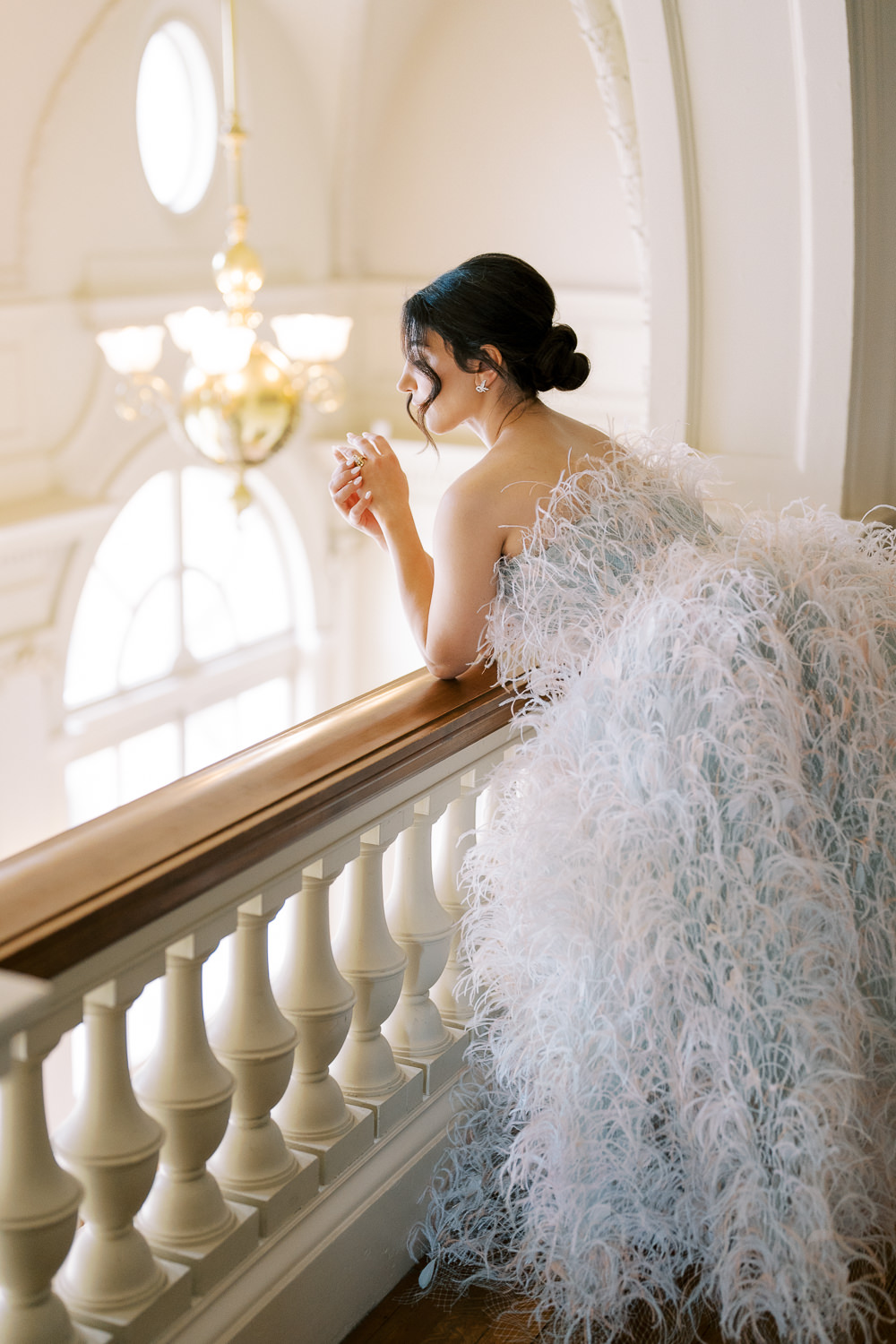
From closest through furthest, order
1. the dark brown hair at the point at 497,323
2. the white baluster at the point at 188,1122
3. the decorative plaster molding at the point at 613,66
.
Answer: the white baluster at the point at 188,1122, the dark brown hair at the point at 497,323, the decorative plaster molding at the point at 613,66

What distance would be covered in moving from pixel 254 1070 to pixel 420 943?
Answer: 1.23 ft

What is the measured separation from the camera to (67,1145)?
123cm

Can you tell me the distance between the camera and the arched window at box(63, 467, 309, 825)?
651 centimetres

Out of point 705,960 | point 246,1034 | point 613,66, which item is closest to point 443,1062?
point 246,1034

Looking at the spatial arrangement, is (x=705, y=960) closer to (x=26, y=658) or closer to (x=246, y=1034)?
(x=246, y=1034)

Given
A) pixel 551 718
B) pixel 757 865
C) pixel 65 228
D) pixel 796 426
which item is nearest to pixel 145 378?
pixel 65 228

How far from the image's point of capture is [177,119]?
645cm

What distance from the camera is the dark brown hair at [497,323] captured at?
2.00 m

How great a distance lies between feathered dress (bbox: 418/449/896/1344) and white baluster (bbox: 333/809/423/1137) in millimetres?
129

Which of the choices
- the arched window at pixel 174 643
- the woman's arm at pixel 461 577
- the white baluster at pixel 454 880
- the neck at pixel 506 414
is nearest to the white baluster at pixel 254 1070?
the white baluster at pixel 454 880

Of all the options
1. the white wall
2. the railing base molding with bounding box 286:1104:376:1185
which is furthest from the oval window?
the railing base molding with bounding box 286:1104:376:1185

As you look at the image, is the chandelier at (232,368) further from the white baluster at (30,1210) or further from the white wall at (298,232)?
the white baluster at (30,1210)

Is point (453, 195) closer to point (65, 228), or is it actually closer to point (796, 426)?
point (65, 228)

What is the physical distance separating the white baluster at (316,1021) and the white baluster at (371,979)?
0.06m
